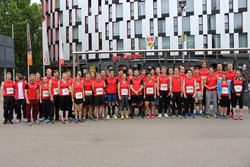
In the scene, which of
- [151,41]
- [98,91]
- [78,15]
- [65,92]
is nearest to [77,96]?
[65,92]

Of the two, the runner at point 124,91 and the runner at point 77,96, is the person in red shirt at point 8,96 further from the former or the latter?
the runner at point 124,91

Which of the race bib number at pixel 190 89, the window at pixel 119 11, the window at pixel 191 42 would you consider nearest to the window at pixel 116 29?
the window at pixel 119 11

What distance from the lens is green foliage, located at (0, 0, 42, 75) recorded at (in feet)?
120

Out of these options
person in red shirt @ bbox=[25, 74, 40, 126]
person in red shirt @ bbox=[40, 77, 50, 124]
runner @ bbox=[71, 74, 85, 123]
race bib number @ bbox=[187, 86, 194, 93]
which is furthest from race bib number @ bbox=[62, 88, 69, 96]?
race bib number @ bbox=[187, 86, 194, 93]

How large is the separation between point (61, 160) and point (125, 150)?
1413mm

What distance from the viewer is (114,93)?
9.61 m

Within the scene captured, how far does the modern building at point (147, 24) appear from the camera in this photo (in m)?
32.5

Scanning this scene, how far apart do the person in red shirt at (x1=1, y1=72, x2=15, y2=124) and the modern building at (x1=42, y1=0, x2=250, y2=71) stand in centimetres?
2268

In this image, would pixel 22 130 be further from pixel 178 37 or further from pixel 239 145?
pixel 178 37

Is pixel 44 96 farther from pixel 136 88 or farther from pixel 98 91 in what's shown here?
pixel 136 88

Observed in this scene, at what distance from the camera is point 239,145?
18.2 feet

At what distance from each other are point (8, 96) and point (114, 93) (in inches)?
162

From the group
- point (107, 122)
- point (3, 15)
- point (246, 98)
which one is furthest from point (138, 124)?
point (3, 15)

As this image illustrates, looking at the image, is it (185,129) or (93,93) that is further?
(93,93)
